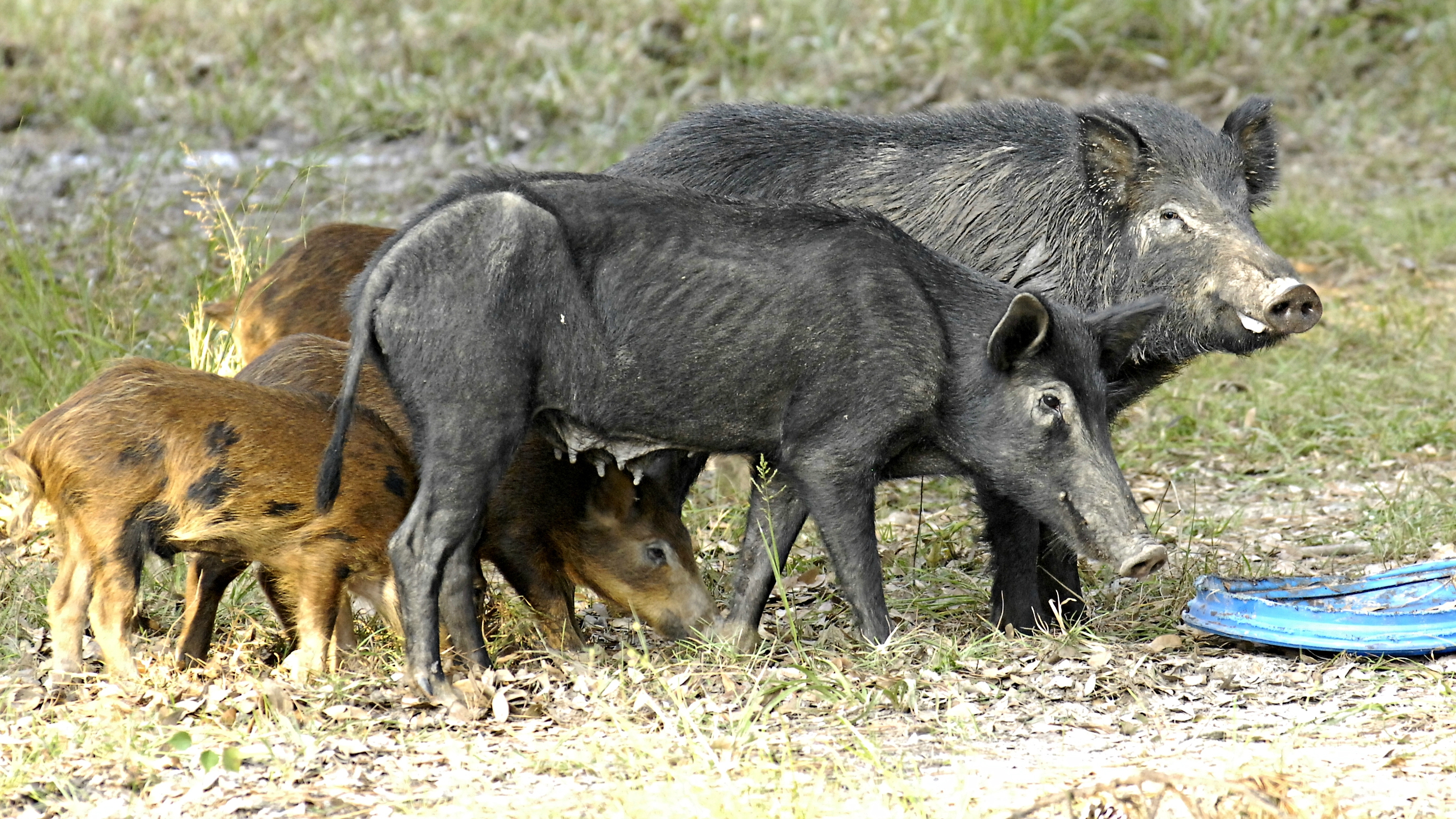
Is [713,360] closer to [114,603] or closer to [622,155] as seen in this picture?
[114,603]

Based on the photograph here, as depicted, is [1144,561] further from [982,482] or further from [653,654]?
[653,654]

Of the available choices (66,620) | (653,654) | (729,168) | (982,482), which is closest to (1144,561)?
(982,482)

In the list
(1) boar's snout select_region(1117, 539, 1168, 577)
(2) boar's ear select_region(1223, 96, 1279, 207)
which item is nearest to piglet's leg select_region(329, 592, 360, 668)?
(1) boar's snout select_region(1117, 539, 1168, 577)

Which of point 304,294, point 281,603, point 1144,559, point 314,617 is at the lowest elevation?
point 281,603

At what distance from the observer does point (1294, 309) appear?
4766 mm

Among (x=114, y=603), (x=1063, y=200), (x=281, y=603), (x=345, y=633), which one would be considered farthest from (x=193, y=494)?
(x=1063, y=200)

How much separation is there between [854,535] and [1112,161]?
1.45m

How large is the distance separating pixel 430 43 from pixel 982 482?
7792 millimetres

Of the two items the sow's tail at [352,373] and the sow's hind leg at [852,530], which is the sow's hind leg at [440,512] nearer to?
the sow's tail at [352,373]

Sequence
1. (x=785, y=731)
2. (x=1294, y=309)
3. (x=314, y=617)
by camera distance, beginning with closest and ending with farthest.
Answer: (x=785, y=731)
(x=314, y=617)
(x=1294, y=309)

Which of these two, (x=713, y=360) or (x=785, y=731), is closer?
(x=785, y=731)

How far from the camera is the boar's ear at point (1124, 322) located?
4.62 meters

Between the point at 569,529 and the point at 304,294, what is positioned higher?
the point at 304,294

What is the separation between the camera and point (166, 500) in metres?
4.41
